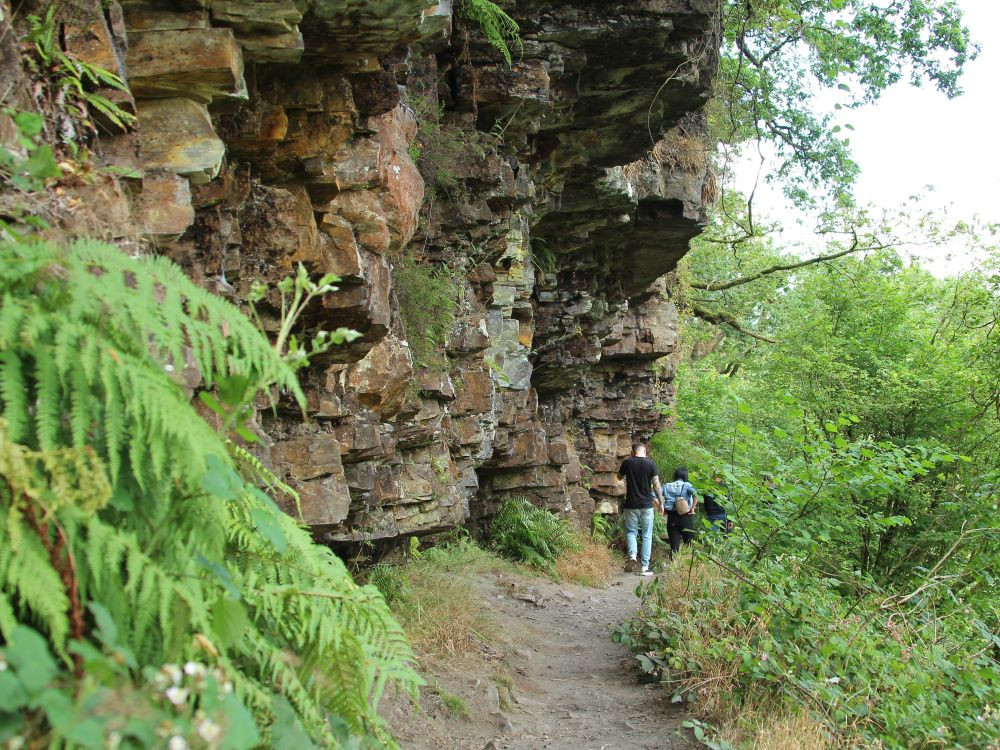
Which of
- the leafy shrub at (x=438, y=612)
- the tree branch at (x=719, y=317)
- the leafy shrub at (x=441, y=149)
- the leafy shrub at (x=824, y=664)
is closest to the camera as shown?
the leafy shrub at (x=824, y=664)

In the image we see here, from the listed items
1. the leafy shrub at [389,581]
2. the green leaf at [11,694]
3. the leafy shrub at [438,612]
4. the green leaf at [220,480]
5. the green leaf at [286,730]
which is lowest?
the leafy shrub at [438,612]

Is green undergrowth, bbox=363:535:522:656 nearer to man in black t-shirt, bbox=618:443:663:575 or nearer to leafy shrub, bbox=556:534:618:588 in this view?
leafy shrub, bbox=556:534:618:588

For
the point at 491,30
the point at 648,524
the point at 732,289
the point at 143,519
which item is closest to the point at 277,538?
the point at 143,519

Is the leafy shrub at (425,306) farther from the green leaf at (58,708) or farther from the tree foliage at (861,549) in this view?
the green leaf at (58,708)

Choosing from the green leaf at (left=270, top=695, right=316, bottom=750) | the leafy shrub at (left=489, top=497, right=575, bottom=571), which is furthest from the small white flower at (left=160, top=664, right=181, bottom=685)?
the leafy shrub at (left=489, top=497, right=575, bottom=571)

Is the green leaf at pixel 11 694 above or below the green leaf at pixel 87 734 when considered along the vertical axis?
above

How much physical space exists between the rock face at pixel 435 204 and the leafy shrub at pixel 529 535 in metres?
0.52

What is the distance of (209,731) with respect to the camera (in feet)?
5.19

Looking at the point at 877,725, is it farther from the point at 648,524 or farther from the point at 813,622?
the point at 648,524

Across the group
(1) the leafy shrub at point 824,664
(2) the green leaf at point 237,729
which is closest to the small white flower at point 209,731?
(2) the green leaf at point 237,729

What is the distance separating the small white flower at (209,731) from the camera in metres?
1.58

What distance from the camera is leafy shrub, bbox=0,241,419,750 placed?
5.52 ft

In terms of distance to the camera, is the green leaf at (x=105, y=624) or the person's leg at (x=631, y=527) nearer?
the green leaf at (x=105, y=624)

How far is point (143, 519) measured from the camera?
6.80ft
